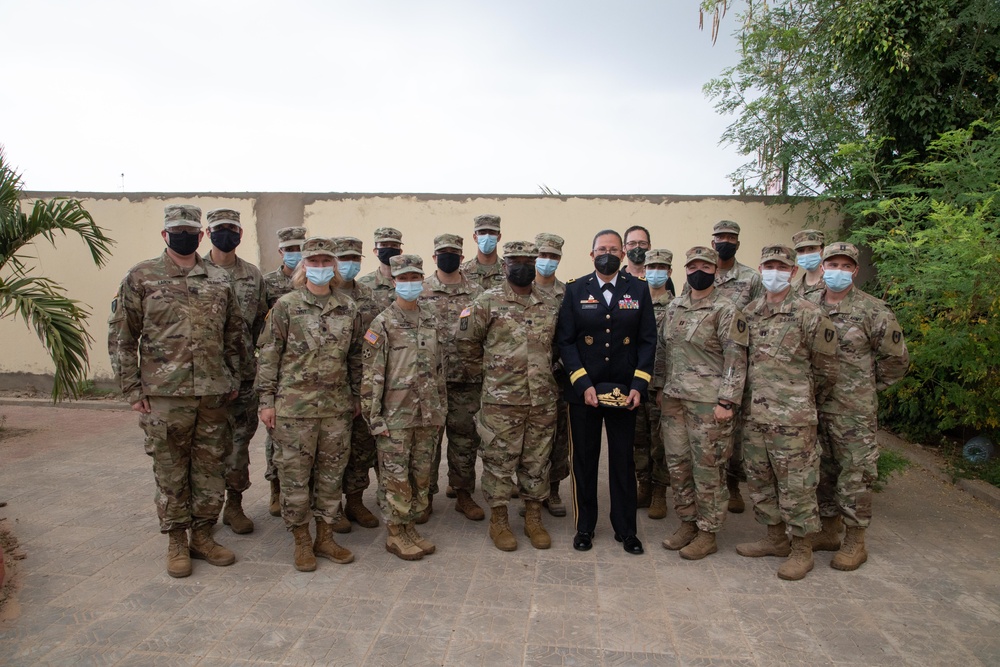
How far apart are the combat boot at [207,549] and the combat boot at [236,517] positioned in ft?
1.30

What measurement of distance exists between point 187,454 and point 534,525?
2413 mm

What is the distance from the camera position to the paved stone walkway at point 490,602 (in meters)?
3.10

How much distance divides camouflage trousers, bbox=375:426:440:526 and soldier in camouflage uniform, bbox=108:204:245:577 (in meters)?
1.06

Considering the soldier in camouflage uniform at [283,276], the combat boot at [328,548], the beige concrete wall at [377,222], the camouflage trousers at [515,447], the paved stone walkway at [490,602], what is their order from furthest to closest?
1. the beige concrete wall at [377,222]
2. the soldier in camouflage uniform at [283,276]
3. the camouflage trousers at [515,447]
4. the combat boot at [328,548]
5. the paved stone walkway at [490,602]

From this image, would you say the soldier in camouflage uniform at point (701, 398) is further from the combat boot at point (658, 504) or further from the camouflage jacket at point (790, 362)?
the combat boot at point (658, 504)

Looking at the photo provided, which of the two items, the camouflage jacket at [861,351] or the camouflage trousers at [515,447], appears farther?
the camouflage trousers at [515,447]

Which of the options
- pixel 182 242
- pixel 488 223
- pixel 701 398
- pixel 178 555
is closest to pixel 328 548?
pixel 178 555

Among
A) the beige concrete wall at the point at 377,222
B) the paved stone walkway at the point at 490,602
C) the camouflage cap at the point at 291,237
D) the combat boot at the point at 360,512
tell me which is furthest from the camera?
the beige concrete wall at the point at 377,222

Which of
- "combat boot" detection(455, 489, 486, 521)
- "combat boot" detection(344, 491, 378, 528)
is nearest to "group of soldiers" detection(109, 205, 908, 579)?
"combat boot" detection(344, 491, 378, 528)

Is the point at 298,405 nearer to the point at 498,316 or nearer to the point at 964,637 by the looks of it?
the point at 498,316

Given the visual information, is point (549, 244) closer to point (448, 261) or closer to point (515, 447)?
point (448, 261)

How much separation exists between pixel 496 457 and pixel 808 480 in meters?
2.05

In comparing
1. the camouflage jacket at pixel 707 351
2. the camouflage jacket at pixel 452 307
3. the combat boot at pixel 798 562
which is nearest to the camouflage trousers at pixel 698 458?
the camouflage jacket at pixel 707 351

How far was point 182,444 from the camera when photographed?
13.1 ft
